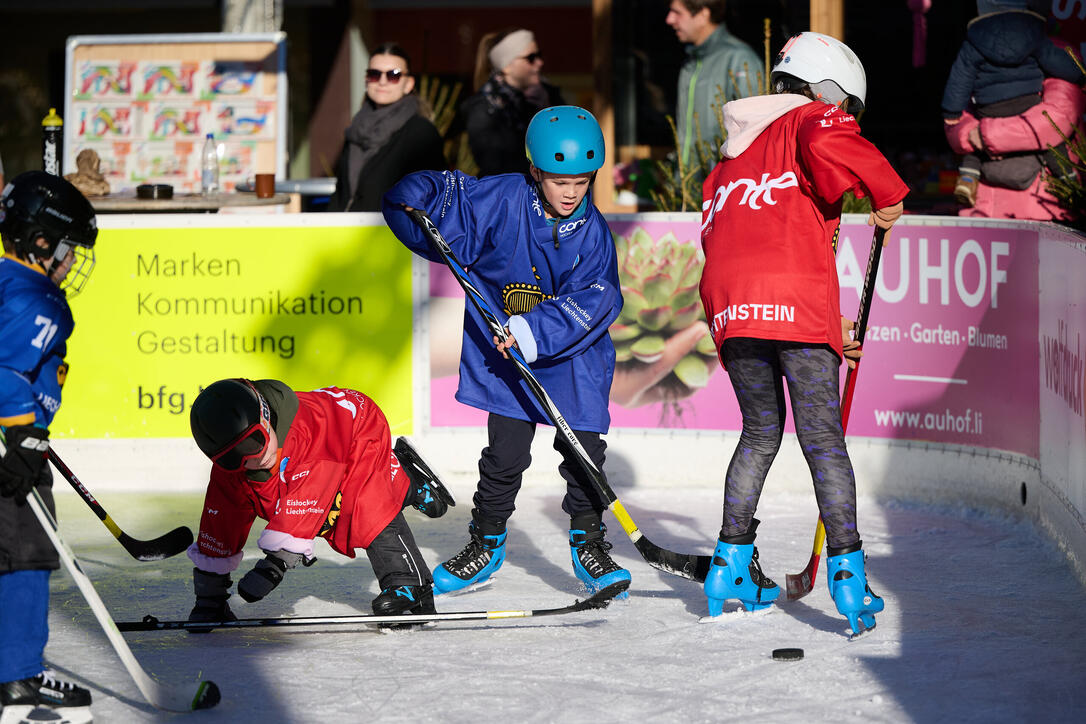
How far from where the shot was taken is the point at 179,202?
734cm

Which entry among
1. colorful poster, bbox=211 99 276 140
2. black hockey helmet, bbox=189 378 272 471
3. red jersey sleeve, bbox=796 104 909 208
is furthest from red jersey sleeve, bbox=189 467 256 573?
colorful poster, bbox=211 99 276 140

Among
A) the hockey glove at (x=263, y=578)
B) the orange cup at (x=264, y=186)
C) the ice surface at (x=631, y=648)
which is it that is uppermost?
the orange cup at (x=264, y=186)

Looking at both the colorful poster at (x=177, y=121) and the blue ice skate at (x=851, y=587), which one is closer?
the blue ice skate at (x=851, y=587)

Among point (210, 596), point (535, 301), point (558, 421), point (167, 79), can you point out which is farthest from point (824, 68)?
point (167, 79)

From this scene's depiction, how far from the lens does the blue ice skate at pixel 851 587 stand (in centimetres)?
→ 398

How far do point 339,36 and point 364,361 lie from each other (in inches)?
256

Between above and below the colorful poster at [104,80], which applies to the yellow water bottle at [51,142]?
A: below

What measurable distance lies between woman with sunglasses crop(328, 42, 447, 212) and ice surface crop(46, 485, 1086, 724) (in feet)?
6.99

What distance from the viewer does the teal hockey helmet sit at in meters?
4.18

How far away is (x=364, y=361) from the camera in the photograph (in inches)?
248

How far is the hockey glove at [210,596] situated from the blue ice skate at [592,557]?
3.49 feet

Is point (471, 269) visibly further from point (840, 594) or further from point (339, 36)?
point (339, 36)

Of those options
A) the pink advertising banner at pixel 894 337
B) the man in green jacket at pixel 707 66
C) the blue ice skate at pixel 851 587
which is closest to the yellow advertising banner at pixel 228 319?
the pink advertising banner at pixel 894 337

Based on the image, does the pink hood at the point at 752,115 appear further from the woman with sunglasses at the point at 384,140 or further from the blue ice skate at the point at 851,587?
the woman with sunglasses at the point at 384,140
